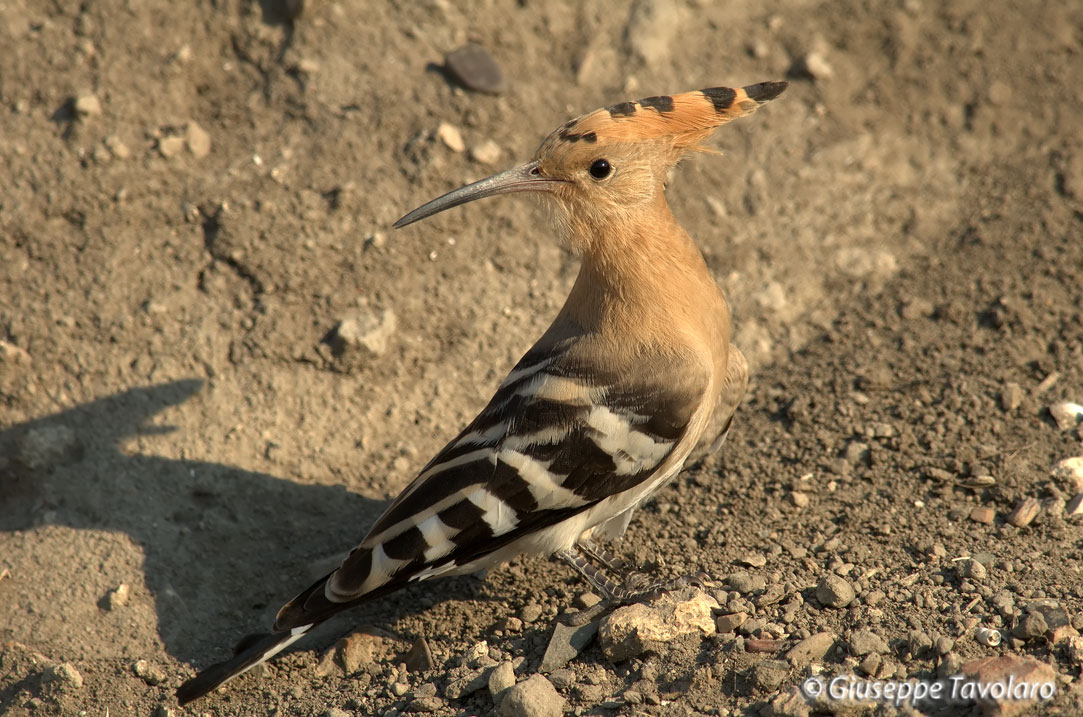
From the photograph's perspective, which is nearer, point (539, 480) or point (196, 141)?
point (539, 480)

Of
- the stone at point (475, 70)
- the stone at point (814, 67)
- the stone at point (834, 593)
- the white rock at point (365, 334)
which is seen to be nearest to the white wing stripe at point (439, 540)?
the stone at point (834, 593)

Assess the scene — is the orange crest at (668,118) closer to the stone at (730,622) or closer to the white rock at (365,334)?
the white rock at (365,334)

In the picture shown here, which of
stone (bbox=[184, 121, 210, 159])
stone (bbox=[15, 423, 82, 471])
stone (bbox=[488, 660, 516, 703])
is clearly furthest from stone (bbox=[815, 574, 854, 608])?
stone (bbox=[184, 121, 210, 159])

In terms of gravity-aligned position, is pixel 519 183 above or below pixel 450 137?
above

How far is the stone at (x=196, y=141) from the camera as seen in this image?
429 cm

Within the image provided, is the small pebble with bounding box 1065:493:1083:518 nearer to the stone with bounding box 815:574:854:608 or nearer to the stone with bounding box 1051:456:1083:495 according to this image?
the stone with bounding box 1051:456:1083:495

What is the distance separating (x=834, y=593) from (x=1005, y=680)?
573 mm

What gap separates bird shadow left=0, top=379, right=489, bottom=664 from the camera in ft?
11.4

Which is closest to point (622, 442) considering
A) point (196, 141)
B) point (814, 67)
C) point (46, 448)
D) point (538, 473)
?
point (538, 473)

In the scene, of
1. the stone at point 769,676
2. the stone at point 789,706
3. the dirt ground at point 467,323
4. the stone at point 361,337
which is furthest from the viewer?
the stone at point 361,337

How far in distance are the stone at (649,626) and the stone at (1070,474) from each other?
1.26 m

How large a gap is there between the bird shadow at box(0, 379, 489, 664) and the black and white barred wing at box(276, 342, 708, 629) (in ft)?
1.44

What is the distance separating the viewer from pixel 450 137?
4410 mm

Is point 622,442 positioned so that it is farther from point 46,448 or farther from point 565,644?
point 46,448
